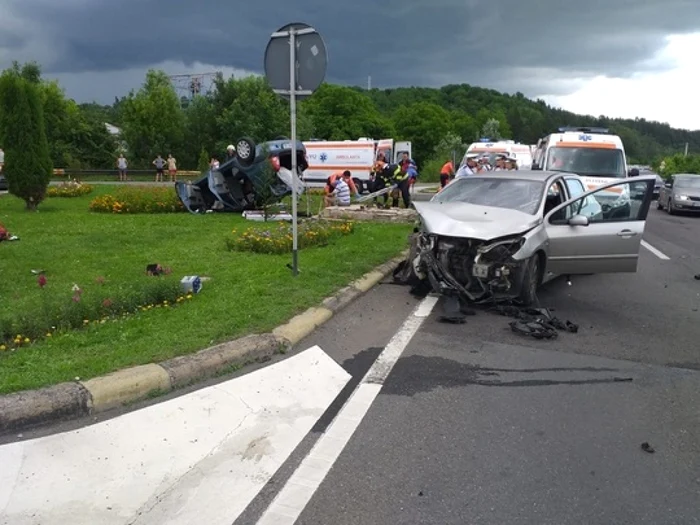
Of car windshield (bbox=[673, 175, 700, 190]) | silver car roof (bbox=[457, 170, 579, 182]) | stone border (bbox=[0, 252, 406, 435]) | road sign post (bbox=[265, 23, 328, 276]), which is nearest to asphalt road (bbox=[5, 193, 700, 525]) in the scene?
stone border (bbox=[0, 252, 406, 435])

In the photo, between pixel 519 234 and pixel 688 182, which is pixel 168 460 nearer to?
pixel 519 234

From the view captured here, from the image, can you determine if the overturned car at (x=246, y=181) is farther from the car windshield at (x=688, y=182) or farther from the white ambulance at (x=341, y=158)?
the white ambulance at (x=341, y=158)

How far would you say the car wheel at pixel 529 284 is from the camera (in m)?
7.55

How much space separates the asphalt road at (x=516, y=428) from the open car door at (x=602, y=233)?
0.97 meters

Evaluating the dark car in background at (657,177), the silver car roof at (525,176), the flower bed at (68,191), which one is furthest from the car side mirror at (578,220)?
the flower bed at (68,191)

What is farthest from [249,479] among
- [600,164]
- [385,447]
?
[600,164]

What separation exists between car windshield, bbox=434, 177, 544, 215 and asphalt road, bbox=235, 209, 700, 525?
5.69 feet

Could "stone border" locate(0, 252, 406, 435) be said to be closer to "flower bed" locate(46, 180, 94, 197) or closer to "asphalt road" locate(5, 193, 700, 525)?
"asphalt road" locate(5, 193, 700, 525)

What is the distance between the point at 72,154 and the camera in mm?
54344

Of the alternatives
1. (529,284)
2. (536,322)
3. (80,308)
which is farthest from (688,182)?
(80,308)

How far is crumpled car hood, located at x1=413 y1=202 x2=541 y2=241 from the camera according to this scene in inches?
291

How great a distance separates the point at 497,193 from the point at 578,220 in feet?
4.16

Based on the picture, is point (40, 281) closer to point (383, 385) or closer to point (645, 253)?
point (383, 385)

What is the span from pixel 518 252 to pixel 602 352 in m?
1.58
